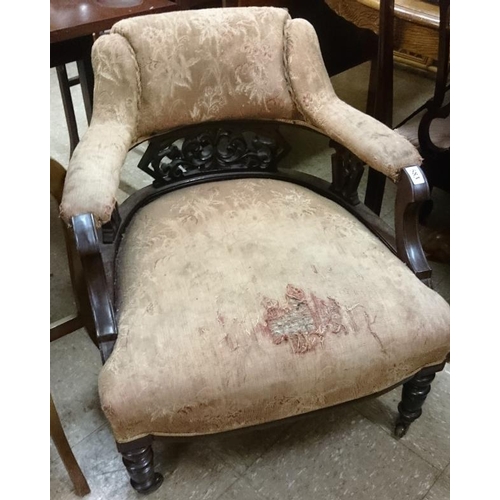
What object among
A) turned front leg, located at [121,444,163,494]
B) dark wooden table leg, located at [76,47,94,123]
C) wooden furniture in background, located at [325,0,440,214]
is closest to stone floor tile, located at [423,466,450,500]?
turned front leg, located at [121,444,163,494]

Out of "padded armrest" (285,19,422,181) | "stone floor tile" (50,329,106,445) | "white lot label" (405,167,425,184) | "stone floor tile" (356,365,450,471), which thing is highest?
"padded armrest" (285,19,422,181)

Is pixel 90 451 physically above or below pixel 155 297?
below

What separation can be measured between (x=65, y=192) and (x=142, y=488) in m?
0.62

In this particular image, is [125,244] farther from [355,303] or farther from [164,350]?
[355,303]

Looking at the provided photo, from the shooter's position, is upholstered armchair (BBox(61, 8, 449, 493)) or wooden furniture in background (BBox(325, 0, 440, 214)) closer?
upholstered armchair (BBox(61, 8, 449, 493))

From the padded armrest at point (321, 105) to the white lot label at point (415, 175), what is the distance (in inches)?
2.9

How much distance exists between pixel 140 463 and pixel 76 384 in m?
0.49

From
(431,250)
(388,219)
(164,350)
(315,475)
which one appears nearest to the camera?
(164,350)

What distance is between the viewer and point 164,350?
946 mm

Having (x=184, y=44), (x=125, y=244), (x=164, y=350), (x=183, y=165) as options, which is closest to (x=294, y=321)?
(x=164, y=350)

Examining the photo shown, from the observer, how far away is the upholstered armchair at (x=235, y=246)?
95 centimetres

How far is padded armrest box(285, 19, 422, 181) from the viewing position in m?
1.14

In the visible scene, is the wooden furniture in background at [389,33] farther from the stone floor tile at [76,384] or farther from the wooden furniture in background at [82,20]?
the stone floor tile at [76,384]

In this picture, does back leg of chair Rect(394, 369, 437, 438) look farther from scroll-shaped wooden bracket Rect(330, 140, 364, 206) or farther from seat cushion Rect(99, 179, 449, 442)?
scroll-shaped wooden bracket Rect(330, 140, 364, 206)
